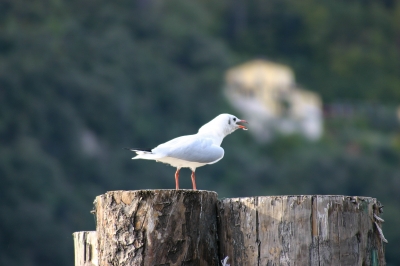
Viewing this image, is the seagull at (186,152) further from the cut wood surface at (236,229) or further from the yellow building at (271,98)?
the yellow building at (271,98)

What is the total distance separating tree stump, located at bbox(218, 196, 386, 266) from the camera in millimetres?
5520

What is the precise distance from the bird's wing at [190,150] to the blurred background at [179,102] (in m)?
47.8

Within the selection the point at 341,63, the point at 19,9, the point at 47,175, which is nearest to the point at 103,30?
the point at 19,9

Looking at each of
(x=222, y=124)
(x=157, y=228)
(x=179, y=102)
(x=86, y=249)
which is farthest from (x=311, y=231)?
(x=179, y=102)

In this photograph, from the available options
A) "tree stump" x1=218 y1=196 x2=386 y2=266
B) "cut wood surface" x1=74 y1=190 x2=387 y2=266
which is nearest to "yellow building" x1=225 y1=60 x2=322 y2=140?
"cut wood surface" x1=74 y1=190 x2=387 y2=266

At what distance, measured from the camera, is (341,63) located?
124875 mm

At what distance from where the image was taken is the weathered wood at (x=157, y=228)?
5.68 meters

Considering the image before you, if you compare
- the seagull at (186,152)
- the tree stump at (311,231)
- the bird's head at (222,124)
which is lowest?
the tree stump at (311,231)

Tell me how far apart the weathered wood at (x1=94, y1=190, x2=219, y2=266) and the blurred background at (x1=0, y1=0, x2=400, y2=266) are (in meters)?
52.1

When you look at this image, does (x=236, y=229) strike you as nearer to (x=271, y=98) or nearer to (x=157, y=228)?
(x=157, y=228)

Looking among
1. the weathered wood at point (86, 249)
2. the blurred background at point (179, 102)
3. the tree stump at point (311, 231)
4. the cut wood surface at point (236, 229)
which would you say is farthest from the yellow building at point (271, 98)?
the tree stump at point (311, 231)

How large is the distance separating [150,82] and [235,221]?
86515 mm

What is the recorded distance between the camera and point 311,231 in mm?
5523

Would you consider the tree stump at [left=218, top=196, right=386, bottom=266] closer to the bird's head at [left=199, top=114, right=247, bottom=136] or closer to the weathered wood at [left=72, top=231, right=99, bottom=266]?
the weathered wood at [left=72, top=231, right=99, bottom=266]
